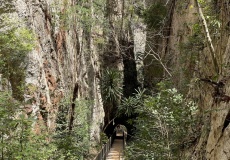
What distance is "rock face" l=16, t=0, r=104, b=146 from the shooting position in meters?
8.00

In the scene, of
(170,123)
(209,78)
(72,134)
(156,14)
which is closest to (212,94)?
(209,78)

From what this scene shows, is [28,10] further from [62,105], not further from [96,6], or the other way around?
[96,6]

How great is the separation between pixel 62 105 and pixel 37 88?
6.46 feet

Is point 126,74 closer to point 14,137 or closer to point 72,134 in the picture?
point 72,134

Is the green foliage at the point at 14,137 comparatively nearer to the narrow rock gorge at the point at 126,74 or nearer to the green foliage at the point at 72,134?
the narrow rock gorge at the point at 126,74

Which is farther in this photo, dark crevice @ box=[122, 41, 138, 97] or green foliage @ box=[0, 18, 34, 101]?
dark crevice @ box=[122, 41, 138, 97]

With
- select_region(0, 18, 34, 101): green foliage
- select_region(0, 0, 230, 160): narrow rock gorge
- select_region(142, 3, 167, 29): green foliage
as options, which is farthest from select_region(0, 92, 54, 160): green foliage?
select_region(142, 3, 167, 29): green foliage

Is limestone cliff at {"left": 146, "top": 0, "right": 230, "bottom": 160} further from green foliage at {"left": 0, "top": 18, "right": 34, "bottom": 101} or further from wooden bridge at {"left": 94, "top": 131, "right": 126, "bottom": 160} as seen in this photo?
green foliage at {"left": 0, "top": 18, "right": 34, "bottom": 101}

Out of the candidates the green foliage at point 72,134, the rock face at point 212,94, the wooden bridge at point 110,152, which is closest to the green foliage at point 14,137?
the rock face at point 212,94

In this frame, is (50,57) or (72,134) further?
(50,57)

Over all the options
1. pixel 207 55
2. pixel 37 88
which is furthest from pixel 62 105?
pixel 207 55

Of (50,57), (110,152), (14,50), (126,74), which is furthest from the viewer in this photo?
(126,74)

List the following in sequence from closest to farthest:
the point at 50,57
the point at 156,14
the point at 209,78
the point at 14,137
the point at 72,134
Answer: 1. the point at 14,137
2. the point at 209,78
3. the point at 72,134
4. the point at 50,57
5. the point at 156,14

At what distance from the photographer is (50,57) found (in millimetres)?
9953
